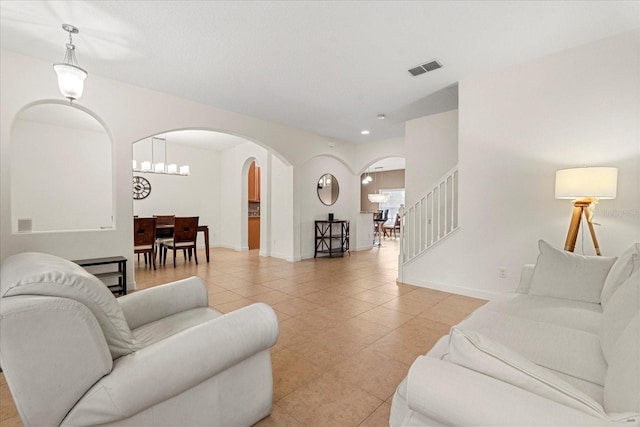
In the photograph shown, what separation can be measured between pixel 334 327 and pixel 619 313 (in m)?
2.01

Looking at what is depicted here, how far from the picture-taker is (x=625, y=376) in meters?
0.86

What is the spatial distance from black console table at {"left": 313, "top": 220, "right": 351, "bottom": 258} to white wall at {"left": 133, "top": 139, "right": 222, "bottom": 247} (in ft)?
11.1

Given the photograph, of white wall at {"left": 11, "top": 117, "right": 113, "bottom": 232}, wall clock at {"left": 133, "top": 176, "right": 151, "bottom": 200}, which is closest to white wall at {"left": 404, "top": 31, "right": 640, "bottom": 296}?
white wall at {"left": 11, "top": 117, "right": 113, "bottom": 232}

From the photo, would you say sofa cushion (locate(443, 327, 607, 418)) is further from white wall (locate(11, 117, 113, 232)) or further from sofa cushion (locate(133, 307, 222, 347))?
white wall (locate(11, 117, 113, 232))

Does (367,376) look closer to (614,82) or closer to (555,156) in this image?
(555,156)

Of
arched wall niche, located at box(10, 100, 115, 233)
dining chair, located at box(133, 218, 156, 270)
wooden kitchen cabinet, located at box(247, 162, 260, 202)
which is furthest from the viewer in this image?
wooden kitchen cabinet, located at box(247, 162, 260, 202)

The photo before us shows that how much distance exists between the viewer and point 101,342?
3.43ft

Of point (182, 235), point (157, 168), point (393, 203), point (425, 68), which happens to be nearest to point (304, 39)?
point (425, 68)

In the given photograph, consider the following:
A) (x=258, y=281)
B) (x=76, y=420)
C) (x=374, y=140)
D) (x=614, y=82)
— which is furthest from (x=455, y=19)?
(x=374, y=140)

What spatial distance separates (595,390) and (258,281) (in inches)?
155

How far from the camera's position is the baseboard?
3.55 m

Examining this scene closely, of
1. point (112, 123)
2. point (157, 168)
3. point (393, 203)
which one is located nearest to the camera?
point (112, 123)

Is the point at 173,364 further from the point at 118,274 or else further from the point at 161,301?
the point at 118,274

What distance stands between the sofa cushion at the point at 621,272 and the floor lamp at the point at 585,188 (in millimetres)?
832
